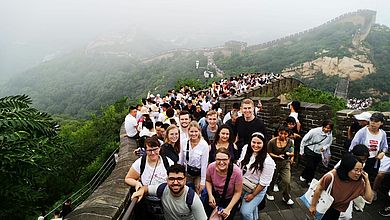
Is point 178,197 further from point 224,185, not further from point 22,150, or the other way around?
point 22,150

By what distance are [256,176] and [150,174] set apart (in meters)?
1.26

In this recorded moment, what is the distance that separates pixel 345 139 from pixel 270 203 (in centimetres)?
212

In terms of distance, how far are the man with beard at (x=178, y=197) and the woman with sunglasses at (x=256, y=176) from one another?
91 centimetres

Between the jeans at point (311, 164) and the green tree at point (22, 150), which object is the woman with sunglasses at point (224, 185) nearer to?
the green tree at point (22, 150)

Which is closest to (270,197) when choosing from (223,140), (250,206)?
(250,206)

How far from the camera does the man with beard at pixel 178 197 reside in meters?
2.67

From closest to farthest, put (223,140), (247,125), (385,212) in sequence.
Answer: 1. (223,140)
2. (385,212)
3. (247,125)

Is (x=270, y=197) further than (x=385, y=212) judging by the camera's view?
Yes

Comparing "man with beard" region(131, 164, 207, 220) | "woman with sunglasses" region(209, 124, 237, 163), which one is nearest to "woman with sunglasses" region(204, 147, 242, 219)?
"man with beard" region(131, 164, 207, 220)

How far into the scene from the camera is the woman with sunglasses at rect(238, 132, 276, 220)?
343 centimetres

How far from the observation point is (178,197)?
9.08ft

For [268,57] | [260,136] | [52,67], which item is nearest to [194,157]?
[260,136]

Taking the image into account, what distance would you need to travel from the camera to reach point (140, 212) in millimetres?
3143

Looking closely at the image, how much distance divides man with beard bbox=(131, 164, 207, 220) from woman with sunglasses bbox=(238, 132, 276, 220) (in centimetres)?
91
